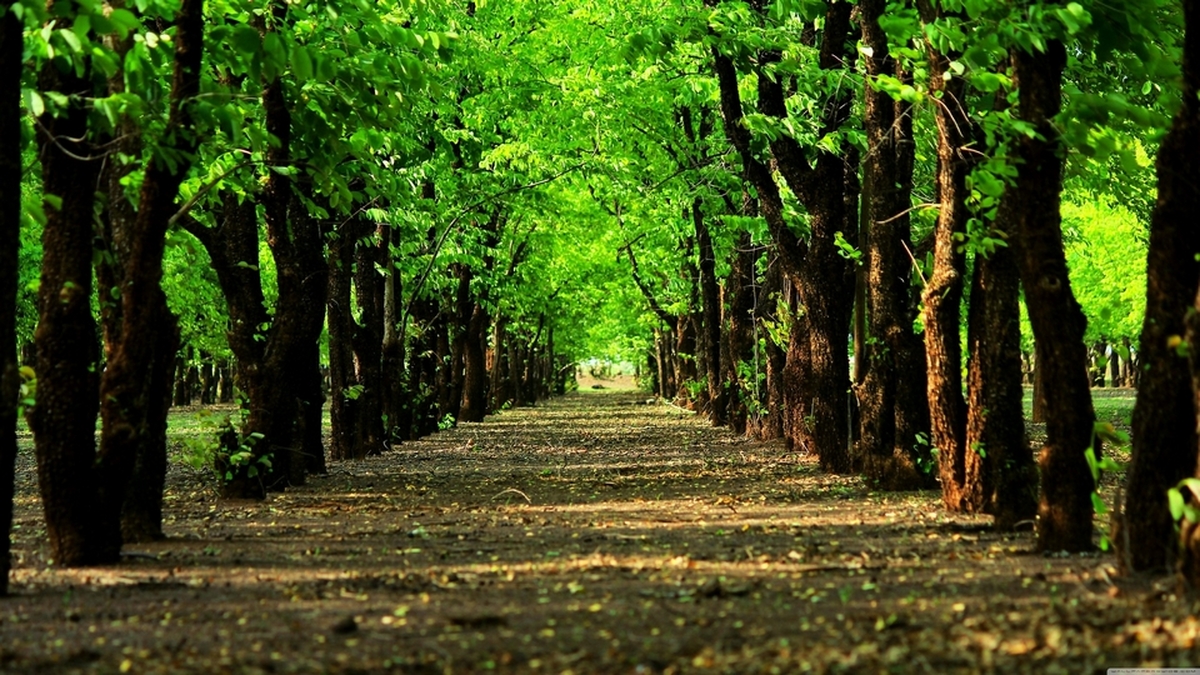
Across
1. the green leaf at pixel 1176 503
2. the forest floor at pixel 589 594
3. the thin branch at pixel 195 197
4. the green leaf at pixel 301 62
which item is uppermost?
the green leaf at pixel 301 62

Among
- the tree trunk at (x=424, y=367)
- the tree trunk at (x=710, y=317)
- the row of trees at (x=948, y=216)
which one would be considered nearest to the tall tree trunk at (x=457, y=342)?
the tree trunk at (x=424, y=367)

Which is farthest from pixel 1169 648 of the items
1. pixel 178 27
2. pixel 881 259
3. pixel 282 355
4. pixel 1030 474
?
pixel 282 355

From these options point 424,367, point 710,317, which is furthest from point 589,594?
point 710,317

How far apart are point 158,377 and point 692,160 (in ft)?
55.5

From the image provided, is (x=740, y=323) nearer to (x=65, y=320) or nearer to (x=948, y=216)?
(x=948, y=216)

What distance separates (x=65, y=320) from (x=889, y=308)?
28.4 ft

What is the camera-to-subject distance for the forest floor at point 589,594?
5965 mm

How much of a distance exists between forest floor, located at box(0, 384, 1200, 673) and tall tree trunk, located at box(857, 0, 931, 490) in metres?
0.50

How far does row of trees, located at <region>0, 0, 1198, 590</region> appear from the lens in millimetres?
8758

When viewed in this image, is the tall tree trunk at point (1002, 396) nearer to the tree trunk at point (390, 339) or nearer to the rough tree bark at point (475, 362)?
the tree trunk at point (390, 339)

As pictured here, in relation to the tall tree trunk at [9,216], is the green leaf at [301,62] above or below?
above

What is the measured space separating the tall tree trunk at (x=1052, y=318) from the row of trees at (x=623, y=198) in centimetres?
2

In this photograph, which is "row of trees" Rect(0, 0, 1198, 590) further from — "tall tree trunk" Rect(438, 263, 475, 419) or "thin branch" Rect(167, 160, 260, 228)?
"tall tree trunk" Rect(438, 263, 475, 419)

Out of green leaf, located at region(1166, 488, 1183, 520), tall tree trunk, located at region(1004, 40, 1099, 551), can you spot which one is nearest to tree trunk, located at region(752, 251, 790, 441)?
tall tree trunk, located at region(1004, 40, 1099, 551)
